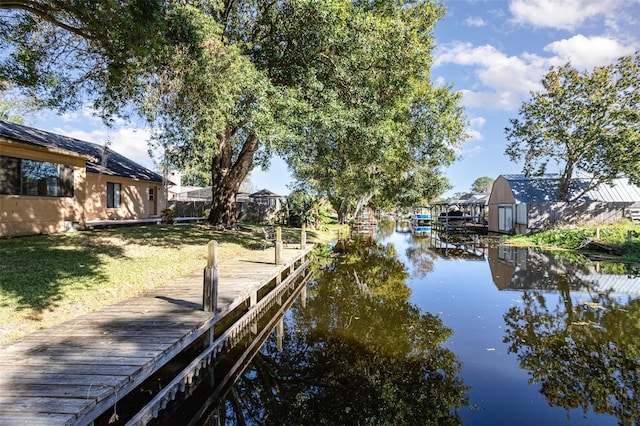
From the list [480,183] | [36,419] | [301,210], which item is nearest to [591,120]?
[301,210]

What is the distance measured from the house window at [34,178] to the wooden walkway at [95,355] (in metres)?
9.48

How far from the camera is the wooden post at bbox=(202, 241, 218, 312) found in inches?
245

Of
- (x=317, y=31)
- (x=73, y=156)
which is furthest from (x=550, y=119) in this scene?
(x=73, y=156)

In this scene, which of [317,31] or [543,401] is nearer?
[543,401]

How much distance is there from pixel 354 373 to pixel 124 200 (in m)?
21.9

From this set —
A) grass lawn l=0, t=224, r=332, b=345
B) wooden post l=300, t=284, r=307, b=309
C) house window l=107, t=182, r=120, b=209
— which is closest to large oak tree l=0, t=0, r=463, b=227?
grass lawn l=0, t=224, r=332, b=345

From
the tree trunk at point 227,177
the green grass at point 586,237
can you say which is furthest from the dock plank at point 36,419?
the green grass at point 586,237

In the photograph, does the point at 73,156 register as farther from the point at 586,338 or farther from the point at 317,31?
the point at 586,338

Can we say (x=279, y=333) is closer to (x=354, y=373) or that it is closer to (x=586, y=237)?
(x=354, y=373)

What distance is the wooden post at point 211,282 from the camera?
6.21 m

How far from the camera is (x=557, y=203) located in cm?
2638

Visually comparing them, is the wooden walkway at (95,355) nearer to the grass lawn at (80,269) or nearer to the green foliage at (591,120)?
the grass lawn at (80,269)

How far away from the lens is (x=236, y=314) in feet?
28.2

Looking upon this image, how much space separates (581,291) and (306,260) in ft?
34.6
